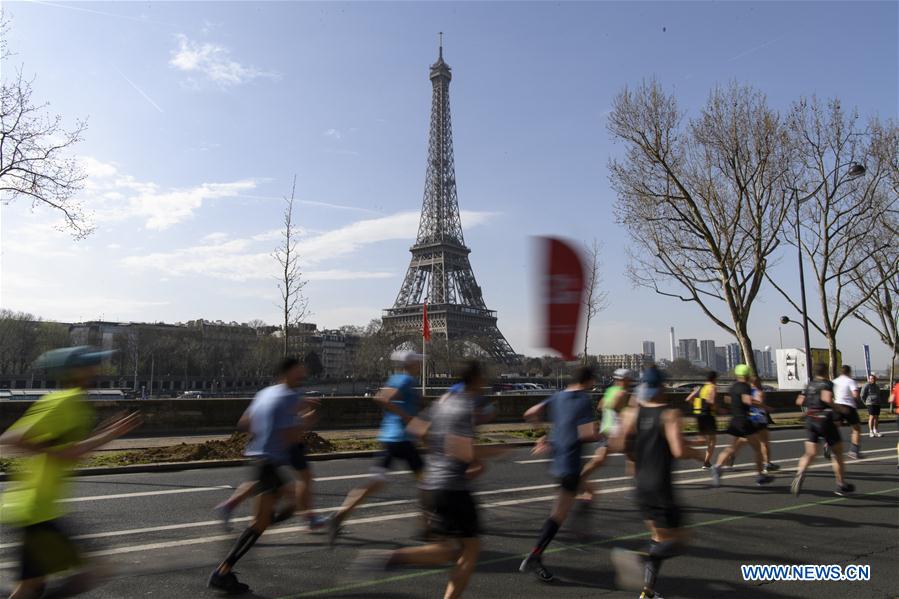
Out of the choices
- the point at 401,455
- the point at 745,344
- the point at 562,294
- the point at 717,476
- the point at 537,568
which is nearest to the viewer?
the point at 562,294

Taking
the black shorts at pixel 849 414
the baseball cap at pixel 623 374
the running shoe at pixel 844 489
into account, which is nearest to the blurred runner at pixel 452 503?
the baseball cap at pixel 623 374

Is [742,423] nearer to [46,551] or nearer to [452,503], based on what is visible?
[452,503]

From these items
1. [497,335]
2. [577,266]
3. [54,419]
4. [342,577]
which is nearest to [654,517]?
[577,266]

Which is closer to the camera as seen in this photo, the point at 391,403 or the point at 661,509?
the point at 661,509

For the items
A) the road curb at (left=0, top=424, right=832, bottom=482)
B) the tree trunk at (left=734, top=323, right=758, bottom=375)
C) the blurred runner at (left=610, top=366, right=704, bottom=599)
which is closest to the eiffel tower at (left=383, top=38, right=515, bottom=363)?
the tree trunk at (left=734, top=323, right=758, bottom=375)

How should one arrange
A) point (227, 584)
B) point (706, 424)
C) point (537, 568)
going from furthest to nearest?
point (706, 424) < point (537, 568) < point (227, 584)

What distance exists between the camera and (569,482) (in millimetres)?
5988

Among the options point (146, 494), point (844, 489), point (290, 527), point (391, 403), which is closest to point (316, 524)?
point (290, 527)

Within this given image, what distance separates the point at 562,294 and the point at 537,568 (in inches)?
114

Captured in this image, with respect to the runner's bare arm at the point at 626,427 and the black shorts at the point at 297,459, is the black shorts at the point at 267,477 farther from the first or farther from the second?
the runner's bare arm at the point at 626,427

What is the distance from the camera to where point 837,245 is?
3275cm

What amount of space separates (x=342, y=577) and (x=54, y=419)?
2.88 m

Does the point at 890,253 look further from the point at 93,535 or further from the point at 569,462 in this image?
the point at 93,535

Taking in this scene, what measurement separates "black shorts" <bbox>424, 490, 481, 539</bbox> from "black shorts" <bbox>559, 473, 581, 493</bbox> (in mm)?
1886
